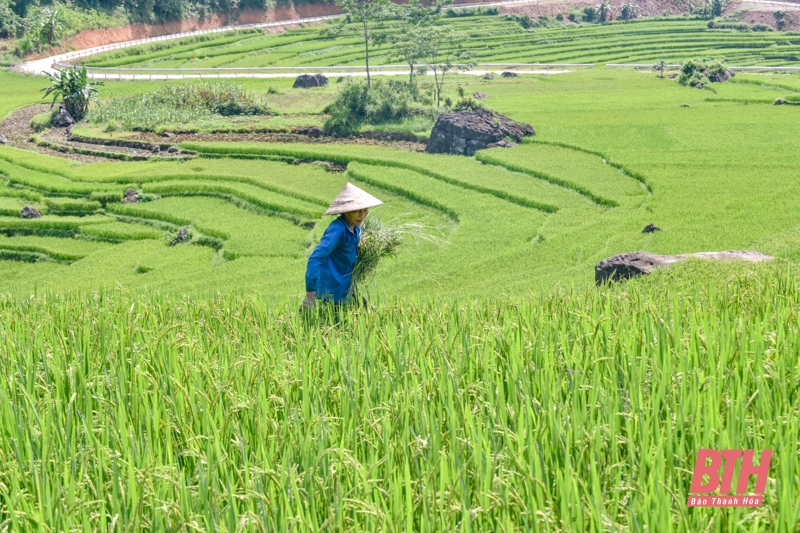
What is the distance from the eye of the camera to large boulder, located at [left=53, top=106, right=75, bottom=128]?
1239 inches

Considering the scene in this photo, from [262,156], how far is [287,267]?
1028 centimetres

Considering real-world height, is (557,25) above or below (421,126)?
above

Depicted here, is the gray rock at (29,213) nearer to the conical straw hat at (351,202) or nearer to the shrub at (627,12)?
the conical straw hat at (351,202)

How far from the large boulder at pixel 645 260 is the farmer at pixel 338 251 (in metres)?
4.07

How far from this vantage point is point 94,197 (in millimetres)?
20938

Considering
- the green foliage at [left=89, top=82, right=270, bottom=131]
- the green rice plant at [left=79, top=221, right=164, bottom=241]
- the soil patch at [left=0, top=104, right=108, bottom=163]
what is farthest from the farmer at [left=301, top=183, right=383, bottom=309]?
the green foliage at [left=89, top=82, right=270, bottom=131]

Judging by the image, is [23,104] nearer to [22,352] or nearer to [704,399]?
[22,352]

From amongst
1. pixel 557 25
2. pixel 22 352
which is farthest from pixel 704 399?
pixel 557 25

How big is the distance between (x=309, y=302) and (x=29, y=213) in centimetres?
1607

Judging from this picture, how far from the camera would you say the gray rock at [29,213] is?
1962 cm

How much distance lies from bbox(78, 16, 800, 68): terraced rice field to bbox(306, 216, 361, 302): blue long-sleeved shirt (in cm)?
4329

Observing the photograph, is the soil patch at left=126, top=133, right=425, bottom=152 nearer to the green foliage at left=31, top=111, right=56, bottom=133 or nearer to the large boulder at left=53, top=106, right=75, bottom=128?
the large boulder at left=53, top=106, right=75, bottom=128

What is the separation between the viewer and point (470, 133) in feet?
78.5

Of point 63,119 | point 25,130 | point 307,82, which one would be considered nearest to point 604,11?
point 307,82
